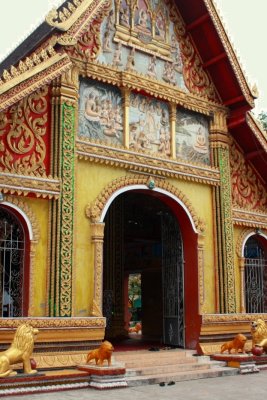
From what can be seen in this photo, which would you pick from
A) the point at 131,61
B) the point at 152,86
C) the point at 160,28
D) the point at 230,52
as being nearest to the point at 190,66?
the point at 230,52

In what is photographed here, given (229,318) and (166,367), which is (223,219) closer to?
(229,318)

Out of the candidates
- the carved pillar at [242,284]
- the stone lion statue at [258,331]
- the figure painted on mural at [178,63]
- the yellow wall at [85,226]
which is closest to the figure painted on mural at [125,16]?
the figure painted on mural at [178,63]

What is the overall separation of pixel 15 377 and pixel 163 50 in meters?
7.25

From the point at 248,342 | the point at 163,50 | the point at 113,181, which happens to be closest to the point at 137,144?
the point at 113,181

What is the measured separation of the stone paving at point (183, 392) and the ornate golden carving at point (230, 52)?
6027mm

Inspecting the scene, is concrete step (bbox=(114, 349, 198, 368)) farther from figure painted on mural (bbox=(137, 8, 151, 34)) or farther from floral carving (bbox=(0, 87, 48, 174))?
figure painted on mural (bbox=(137, 8, 151, 34))

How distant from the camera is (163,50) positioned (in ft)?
38.0

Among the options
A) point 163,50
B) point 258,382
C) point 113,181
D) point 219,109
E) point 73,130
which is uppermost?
point 163,50

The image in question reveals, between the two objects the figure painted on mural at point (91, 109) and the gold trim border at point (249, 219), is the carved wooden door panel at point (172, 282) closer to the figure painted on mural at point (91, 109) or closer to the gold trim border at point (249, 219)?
the gold trim border at point (249, 219)

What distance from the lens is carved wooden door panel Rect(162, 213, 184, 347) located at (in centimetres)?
1127

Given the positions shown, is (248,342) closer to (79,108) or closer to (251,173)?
(251,173)

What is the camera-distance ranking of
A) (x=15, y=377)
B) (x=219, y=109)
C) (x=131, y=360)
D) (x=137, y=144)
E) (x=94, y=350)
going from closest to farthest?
(x=15, y=377) < (x=94, y=350) < (x=131, y=360) < (x=137, y=144) < (x=219, y=109)

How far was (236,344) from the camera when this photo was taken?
407 inches

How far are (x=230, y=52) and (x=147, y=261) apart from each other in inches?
272
